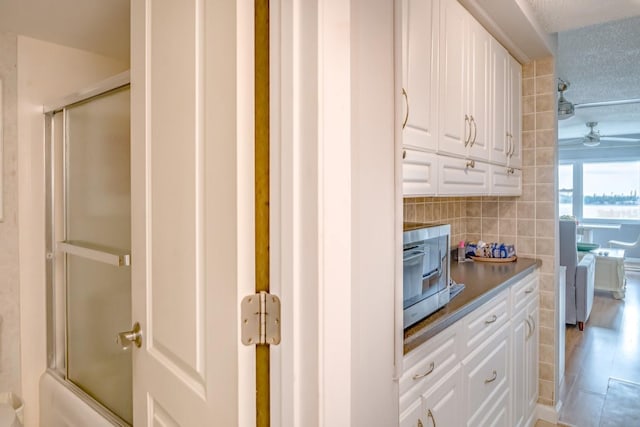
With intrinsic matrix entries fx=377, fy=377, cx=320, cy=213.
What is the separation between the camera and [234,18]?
70cm

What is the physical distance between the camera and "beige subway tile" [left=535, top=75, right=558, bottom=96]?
7.75ft

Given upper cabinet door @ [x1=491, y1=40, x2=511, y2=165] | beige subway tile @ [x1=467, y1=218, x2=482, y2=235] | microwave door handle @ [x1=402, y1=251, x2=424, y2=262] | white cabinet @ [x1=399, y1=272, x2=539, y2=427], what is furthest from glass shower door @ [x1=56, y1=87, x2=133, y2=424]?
beige subway tile @ [x1=467, y1=218, x2=482, y2=235]

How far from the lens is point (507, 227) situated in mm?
2570

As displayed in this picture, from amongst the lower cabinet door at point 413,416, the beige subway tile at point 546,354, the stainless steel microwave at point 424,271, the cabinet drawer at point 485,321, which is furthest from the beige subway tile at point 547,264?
the lower cabinet door at point 413,416

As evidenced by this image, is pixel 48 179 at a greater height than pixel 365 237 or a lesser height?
greater

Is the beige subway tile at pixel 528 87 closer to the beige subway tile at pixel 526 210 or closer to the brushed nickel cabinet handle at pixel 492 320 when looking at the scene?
the beige subway tile at pixel 526 210

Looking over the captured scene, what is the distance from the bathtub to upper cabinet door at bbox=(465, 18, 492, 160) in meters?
1.88

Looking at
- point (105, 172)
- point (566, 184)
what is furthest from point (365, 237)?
point (566, 184)

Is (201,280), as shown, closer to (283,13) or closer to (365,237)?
(365,237)

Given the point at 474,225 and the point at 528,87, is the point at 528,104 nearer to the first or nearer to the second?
the point at 528,87

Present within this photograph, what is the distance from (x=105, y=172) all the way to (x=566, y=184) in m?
9.49

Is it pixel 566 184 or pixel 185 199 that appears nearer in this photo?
pixel 185 199

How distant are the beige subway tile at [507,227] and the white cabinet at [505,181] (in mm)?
216

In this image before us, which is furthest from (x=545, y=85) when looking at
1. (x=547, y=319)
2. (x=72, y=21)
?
(x=72, y=21)
